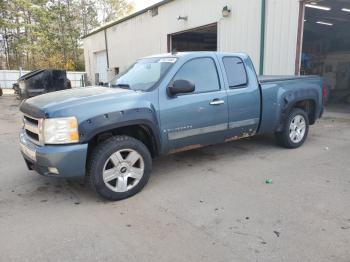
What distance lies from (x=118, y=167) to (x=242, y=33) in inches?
332

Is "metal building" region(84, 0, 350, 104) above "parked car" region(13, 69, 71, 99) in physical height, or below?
above

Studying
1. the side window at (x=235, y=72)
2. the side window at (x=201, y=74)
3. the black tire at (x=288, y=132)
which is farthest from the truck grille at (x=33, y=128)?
the black tire at (x=288, y=132)

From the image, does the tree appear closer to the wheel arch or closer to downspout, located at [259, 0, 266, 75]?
downspout, located at [259, 0, 266, 75]

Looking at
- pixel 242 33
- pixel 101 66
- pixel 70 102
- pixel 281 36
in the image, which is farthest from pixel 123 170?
pixel 101 66

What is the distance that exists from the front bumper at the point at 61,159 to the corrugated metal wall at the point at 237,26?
782cm

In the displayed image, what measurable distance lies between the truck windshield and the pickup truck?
0.07 feet

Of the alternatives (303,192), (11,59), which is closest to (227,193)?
(303,192)

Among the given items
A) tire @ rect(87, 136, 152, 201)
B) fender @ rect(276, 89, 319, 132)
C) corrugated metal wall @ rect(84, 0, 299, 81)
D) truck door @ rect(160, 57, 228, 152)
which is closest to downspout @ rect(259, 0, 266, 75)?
corrugated metal wall @ rect(84, 0, 299, 81)

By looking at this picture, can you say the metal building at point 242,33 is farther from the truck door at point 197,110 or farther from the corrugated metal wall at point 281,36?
the truck door at point 197,110

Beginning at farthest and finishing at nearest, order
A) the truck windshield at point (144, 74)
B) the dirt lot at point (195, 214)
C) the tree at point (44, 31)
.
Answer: the tree at point (44, 31) → the truck windshield at point (144, 74) → the dirt lot at point (195, 214)

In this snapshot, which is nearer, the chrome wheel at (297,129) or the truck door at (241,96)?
the truck door at (241,96)

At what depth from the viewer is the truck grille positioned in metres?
3.75

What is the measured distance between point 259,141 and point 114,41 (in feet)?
52.9

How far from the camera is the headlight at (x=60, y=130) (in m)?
3.60
